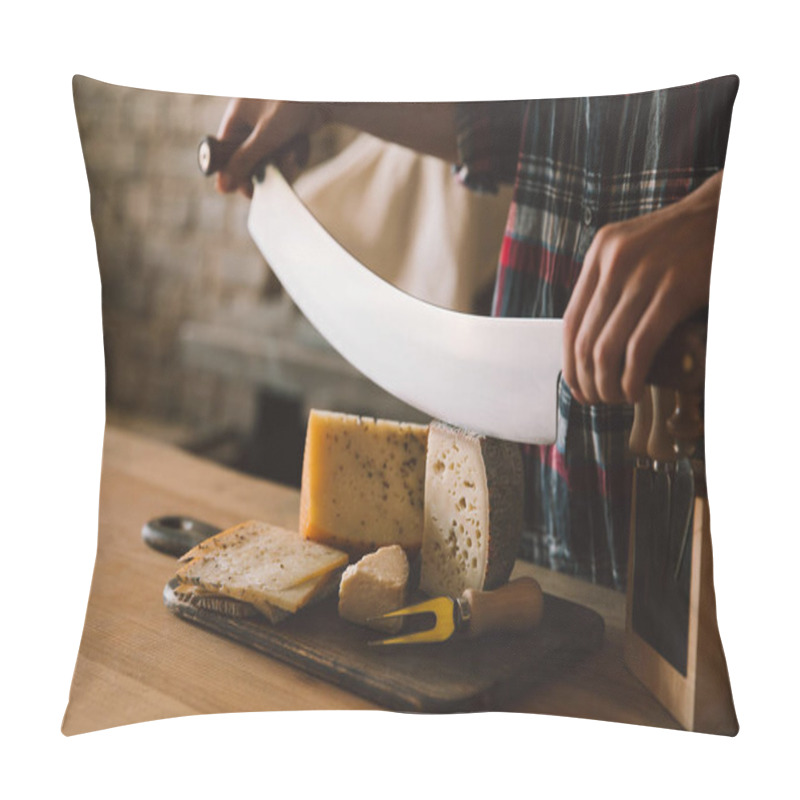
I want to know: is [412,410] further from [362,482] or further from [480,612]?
[480,612]

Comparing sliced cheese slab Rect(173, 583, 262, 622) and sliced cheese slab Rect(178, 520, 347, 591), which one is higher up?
sliced cheese slab Rect(178, 520, 347, 591)

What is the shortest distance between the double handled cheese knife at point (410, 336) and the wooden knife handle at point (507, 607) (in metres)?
0.17

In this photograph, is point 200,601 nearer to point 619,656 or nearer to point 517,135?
point 619,656

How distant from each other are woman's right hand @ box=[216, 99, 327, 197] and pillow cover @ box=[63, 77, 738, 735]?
0.06ft

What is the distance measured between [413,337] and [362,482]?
187mm

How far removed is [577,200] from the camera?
45.4 inches

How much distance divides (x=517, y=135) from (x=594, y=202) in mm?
119

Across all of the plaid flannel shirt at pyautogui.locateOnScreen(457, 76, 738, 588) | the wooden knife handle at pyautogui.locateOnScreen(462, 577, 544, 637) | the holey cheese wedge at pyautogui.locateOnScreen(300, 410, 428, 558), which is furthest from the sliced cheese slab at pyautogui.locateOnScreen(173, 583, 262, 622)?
the plaid flannel shirt at pyautogui.locateOnScreen(457, 76, 738, 588)

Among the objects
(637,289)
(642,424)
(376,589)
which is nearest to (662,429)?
(642,424)

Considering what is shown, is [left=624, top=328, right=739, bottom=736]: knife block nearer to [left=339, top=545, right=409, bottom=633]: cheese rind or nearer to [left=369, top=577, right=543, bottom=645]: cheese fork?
[left=369, top=577, right=543, bottom=645]: cheese fork

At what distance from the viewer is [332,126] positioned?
47.7 inches

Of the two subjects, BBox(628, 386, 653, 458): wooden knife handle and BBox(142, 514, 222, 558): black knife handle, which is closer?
BBox(628, 386, 653, 458): wooden knife handle

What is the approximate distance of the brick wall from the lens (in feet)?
3.97

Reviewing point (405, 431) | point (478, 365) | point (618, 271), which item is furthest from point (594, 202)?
point (405, 431)
